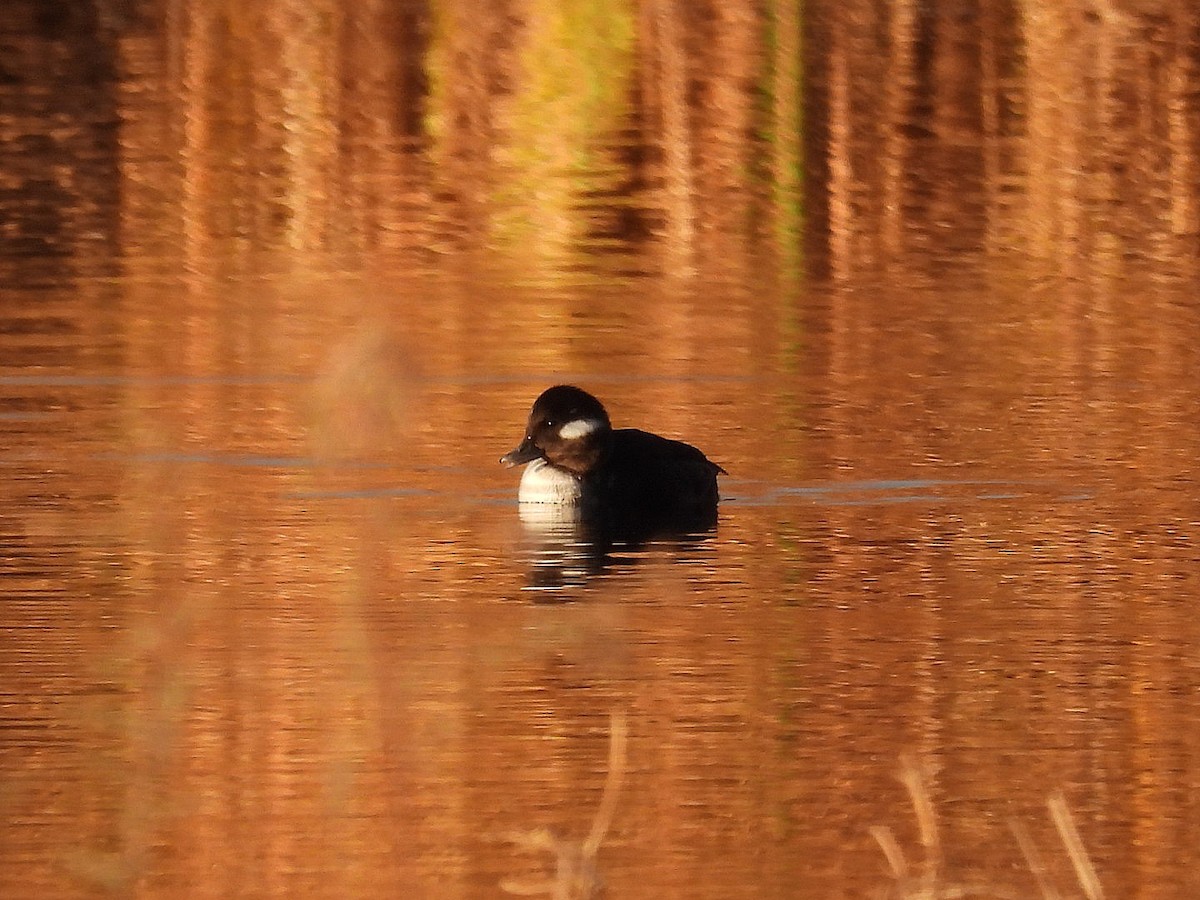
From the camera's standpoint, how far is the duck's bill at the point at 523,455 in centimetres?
1146

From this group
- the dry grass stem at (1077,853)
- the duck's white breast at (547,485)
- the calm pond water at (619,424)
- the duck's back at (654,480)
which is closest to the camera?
the dry grass stem at (1077,853)

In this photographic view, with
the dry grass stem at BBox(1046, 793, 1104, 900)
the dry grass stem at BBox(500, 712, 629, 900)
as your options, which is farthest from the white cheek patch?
the dry grass stem at BBox(1046, 793, 1104, 900)

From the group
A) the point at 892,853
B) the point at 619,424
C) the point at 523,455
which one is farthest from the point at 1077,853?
the point at 619,424

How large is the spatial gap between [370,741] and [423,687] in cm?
60

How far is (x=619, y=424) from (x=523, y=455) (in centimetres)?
137

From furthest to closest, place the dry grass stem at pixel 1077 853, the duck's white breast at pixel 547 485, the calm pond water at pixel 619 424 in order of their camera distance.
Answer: the duck's white breast at pixel 547 485
the calm pond water at pixel 619 424
the dry grass stem at pixel 1077 853

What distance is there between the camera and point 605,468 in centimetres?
1155

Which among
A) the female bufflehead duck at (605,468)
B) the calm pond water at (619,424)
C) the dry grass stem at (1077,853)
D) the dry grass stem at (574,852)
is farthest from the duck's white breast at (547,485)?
the dry grass stem at (1077,853)

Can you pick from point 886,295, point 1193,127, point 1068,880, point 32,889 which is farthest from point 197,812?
point 1193,127

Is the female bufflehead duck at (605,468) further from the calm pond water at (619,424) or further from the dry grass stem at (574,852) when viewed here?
the dry grass stem at (574,852)

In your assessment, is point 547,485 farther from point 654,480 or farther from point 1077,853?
point 1077,853

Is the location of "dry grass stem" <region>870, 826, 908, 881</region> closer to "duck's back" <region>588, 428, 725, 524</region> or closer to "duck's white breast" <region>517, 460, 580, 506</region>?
"duck's back" <region>588, 428, 725, 524</region>

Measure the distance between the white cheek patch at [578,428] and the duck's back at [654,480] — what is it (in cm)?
12

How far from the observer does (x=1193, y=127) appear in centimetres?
2075
